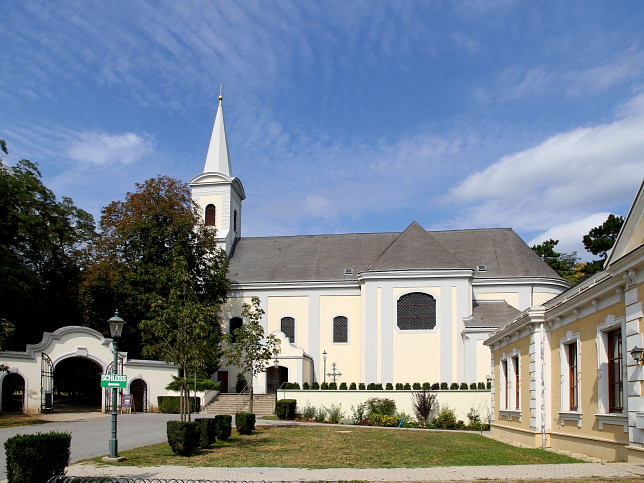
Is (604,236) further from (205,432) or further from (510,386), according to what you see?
(205,432)

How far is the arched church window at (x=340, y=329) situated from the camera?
42906 mm

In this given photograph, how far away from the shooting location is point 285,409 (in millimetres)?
31656

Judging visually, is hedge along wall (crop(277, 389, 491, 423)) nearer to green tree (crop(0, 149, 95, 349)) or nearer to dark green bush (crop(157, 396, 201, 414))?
dark green bush (crop(157, 396, 201, 414))

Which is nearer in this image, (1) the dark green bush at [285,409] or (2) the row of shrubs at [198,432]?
(2) the row of shrubs at [198,432]

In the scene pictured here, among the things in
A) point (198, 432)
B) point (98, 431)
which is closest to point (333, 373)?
point (98, 431)

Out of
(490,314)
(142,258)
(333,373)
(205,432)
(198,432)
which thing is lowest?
(333,373)

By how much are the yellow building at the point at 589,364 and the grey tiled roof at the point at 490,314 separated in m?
17.1

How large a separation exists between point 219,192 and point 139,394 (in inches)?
751

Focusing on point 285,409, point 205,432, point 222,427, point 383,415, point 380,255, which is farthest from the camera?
point 380,255

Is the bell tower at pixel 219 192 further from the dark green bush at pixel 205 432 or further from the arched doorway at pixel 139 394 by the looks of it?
the dark green bush at pixel 205 432

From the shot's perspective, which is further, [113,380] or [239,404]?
[239,404]

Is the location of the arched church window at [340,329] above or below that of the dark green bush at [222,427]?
above

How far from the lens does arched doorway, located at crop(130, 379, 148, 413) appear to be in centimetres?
3394

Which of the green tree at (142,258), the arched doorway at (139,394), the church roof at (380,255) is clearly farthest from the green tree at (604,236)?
the arched doorway at (139,394)
